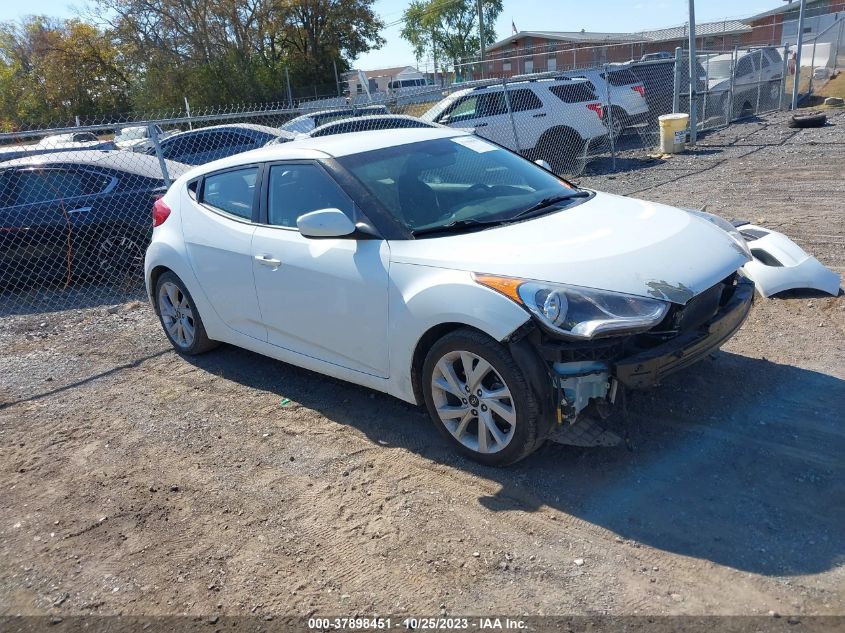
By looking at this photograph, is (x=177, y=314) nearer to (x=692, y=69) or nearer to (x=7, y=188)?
(x=7, y=188)

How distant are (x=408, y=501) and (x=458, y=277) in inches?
46.1

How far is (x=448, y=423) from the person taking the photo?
12.8ft

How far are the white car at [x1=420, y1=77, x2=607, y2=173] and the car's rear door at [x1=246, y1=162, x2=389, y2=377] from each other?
8.77m

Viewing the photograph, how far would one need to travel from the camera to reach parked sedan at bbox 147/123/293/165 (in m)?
13.2

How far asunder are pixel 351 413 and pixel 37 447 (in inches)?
82.6

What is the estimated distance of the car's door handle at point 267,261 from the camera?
4598 mm

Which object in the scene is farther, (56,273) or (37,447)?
(56,273)

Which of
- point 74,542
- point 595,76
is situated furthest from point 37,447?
point 595,76

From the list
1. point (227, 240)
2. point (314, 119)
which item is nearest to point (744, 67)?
point (314, 119)

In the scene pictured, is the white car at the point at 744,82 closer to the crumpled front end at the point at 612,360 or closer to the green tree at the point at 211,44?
the crumpled front end at the point at 612,360

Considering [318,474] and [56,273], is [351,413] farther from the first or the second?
[56,273]

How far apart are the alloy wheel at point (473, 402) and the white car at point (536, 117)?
31.8 feet

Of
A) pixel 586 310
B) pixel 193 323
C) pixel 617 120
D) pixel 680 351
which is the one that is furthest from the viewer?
pixel 617 120

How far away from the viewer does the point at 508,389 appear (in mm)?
3502
